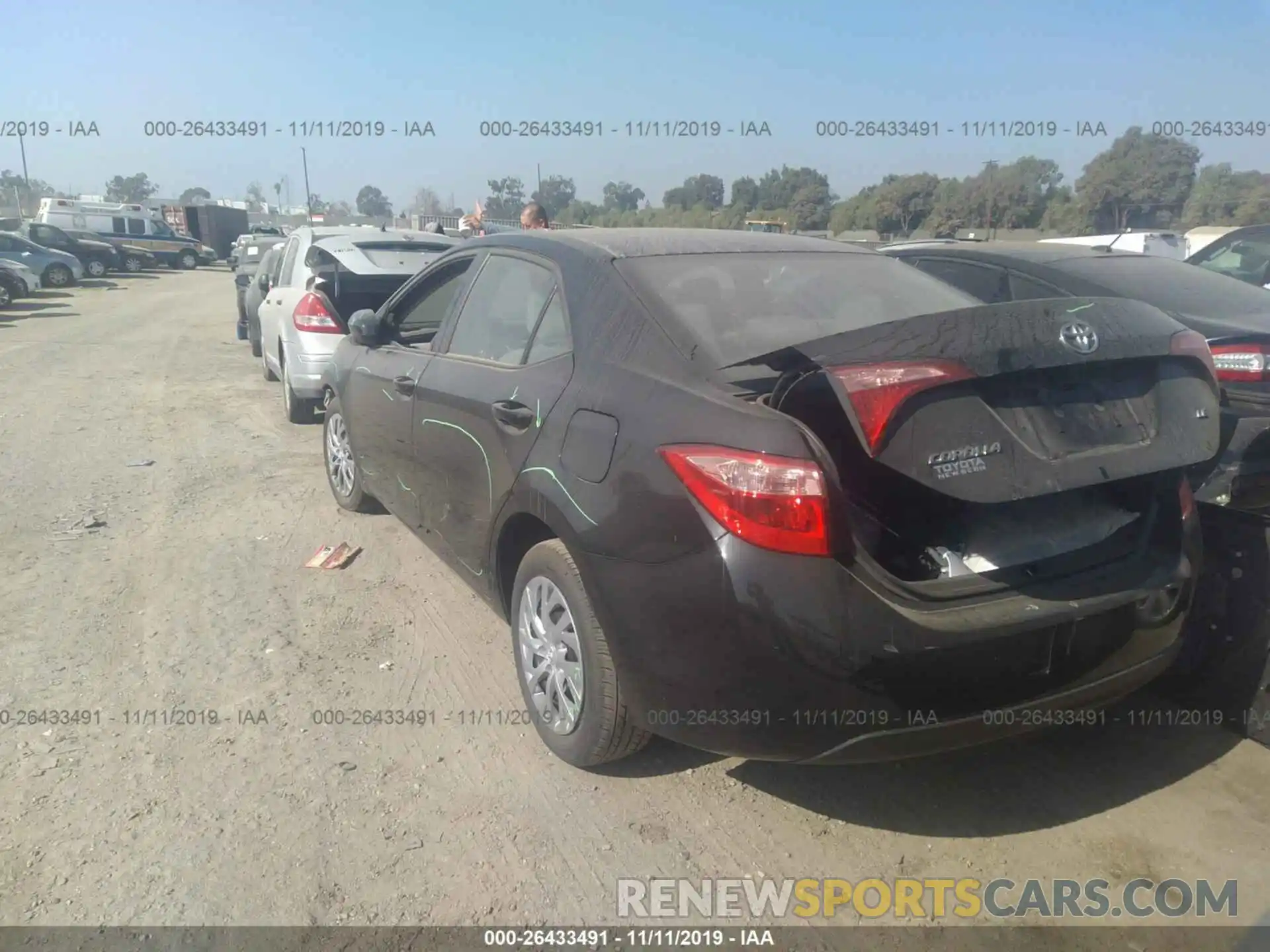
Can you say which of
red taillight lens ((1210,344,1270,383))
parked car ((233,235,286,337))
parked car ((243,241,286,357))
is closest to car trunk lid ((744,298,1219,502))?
red taillight lens ((1210,344,1270,383))

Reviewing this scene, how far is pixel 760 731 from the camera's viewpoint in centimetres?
247

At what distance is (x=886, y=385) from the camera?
2.21 metres

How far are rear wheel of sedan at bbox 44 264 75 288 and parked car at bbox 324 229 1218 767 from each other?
29.4 meters

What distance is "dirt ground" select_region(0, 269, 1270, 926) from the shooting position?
263 cm

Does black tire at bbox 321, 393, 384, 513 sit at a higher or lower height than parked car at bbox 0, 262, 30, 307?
lower

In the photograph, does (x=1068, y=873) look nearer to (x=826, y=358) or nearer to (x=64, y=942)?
(x=826, y=358)

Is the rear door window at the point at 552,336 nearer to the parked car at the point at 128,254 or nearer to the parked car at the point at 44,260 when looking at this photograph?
the parked car at the point at 44,260

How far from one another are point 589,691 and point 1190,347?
201 centimetres

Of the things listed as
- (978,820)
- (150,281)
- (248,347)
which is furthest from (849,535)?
(150,281)

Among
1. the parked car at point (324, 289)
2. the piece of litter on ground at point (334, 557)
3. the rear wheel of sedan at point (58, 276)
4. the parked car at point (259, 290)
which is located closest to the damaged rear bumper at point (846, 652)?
the piece of litter on ground at point (334, 557)

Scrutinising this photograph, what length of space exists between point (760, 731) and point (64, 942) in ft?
6.21

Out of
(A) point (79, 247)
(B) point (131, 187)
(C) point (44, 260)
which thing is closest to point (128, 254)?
(A) point (79, 247)

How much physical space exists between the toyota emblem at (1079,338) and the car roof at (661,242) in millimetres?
1419

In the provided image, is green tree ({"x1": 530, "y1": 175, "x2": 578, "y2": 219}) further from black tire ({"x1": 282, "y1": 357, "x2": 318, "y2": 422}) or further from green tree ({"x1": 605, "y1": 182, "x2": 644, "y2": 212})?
black tire ({"x1": 282, "y1": 357, "x2": 318, "y2": 422})
